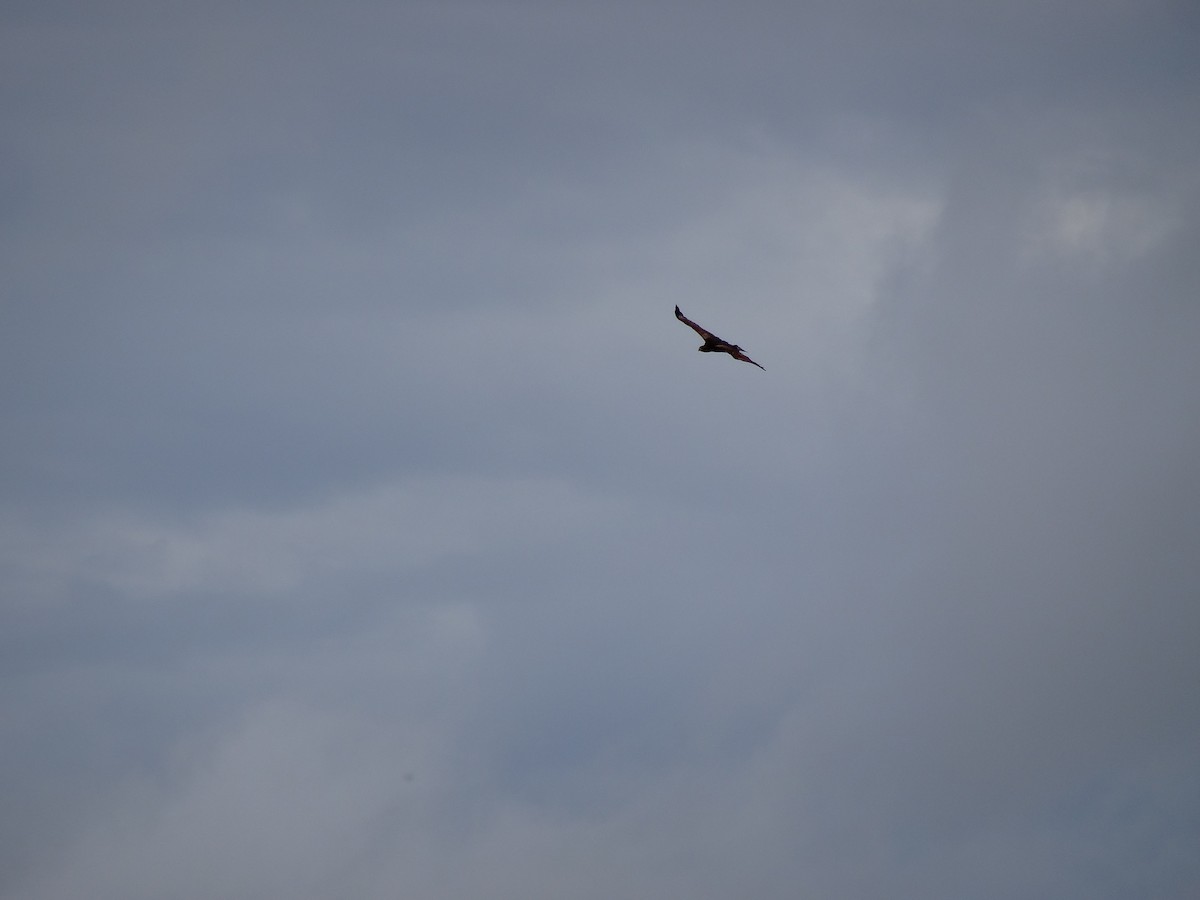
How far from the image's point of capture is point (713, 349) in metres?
116
